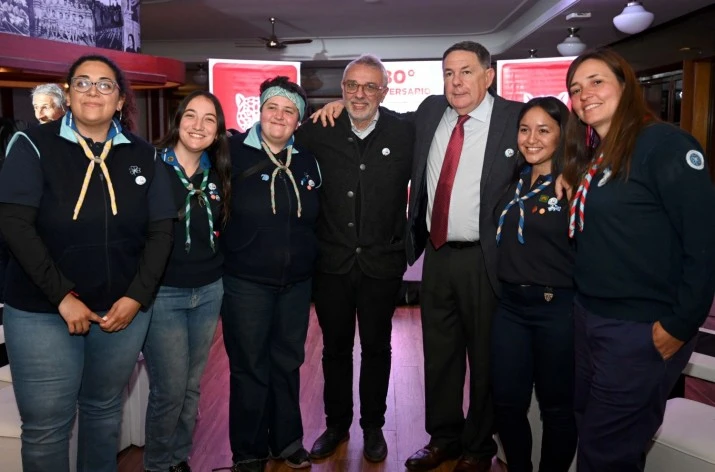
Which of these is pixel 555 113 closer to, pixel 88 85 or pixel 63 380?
pixel 88 85

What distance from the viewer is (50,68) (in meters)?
3.61

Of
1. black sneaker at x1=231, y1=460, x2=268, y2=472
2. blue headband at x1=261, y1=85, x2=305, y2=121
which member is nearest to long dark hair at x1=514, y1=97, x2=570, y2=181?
blue headband at x1=261, y1=85, x2=305, y2=121

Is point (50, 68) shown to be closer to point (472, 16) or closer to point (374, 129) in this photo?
point (374, 129)

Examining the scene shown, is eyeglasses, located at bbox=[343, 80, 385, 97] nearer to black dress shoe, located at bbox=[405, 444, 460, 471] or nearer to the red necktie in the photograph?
the red necktie

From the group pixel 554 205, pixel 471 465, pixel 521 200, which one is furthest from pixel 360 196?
pixel 471 465

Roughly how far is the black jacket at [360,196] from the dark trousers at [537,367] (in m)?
0.61

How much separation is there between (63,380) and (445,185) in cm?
156

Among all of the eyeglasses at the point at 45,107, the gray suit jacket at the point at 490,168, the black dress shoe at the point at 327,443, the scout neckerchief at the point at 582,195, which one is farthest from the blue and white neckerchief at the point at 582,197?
the eyeglasses at the point at 45,107

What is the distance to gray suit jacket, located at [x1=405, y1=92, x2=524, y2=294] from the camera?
251cm

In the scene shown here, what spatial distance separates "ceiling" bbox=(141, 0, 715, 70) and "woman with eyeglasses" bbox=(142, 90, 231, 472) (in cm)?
529

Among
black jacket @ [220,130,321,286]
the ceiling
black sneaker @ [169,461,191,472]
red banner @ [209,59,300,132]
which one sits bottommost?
black sneaker @ [169,461,191,472]

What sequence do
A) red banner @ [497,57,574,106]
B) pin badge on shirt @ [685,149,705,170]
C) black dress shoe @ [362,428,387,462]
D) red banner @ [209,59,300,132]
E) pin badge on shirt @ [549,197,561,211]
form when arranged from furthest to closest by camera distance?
red banner @ [497,57,574,106] → red banner @ [209,59,300,132] → black dress shoe @ [362,428,387,462] → pin badge on shirt @ [549,197,561,211] → pin badge on shirt @ [685,149,705,170]

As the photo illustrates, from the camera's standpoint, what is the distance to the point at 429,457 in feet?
9.04

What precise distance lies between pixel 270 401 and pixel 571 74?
1748 millimetres
